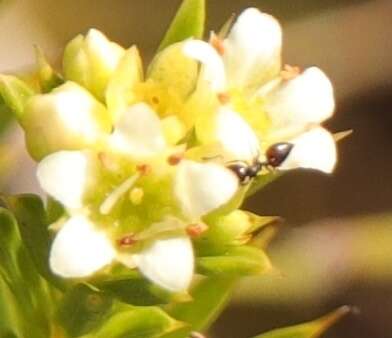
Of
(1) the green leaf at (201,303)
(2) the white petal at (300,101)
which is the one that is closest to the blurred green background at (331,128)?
(1) the green leaf at (201,303)

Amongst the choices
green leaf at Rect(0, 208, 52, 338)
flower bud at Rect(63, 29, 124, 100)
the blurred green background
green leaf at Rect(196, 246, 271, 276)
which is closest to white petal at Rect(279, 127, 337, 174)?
green leaf at Rect(196, 246, 271, 276)

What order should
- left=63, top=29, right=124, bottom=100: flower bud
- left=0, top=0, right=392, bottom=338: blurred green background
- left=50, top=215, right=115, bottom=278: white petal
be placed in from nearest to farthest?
left=50, top=215, right=115, bottom=278: white petal, left=63, top=29, right=124, bottom=100: flower bud, left=0, top=0, right=392, bottom=338: blurred green background

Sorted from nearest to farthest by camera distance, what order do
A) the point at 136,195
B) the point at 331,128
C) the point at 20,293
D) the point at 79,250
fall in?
the point at 79,250
the point at 136,195
the point at 20,293
the point at 331,128

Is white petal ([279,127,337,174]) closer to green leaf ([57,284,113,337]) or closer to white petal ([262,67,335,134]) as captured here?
white petal ([262,67,335,134])

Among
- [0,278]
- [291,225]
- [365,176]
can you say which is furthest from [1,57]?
[0,278]

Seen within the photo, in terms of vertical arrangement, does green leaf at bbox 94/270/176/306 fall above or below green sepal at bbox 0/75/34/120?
below

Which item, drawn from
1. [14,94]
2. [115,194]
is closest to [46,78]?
[14,94]

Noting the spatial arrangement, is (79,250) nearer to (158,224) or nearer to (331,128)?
(158,224)
